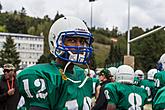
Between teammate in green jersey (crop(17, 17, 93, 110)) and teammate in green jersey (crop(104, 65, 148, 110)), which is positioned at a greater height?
teammate in green jersey (crop(17, 17, 93, 110))

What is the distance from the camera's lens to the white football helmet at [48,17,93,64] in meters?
2.98

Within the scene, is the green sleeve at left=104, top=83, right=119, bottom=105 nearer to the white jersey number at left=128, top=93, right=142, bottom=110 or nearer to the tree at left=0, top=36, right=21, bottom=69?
the white jersey number at left=128, top=93, right=142, bottom=110

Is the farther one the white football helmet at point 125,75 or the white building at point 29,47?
the white building at point 29,47

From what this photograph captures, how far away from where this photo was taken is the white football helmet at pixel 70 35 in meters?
2.98

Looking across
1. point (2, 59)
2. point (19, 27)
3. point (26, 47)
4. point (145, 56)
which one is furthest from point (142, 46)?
point (19, 27)

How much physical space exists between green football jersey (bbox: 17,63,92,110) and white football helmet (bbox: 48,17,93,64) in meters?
0.13

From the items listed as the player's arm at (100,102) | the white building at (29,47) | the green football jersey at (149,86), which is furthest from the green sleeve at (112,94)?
the white building at (29,47)

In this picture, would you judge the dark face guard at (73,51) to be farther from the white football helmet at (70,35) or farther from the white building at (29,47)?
the white building at (29,47)

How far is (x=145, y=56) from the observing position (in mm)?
67375

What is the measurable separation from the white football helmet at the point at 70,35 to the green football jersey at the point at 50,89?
13 cm

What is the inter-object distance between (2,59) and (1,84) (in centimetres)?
6880

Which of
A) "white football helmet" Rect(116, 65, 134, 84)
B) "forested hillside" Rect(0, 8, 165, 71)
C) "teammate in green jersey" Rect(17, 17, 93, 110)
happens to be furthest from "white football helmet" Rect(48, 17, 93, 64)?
"forested hillside" Rect(0, 8, 165, 71)

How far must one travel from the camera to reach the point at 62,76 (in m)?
2.98

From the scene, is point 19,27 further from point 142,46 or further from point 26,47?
point 142,46
